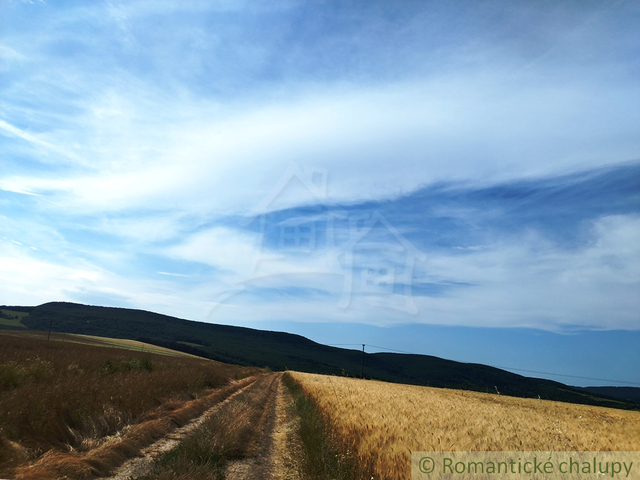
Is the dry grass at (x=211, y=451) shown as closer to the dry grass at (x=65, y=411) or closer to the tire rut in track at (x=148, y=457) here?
the tire rut in track at (x=148, y=457)

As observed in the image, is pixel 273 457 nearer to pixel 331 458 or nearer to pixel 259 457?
pixel 259 457

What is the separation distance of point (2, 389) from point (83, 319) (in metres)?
213

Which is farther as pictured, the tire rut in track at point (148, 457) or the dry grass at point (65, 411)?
the dry grass at point (65, 411)

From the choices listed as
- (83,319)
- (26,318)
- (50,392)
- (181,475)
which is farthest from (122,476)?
(83,319)

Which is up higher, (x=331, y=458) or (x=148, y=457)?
(x=331, y=458)

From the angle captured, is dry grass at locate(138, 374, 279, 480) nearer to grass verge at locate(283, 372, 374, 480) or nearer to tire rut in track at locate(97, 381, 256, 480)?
tire rut in track at locate(97, 381, 256, 480)

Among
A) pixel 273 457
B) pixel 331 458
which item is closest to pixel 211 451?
pixel 273 457

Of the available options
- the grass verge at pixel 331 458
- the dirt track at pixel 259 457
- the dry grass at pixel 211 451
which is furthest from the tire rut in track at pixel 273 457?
the grass verge at pixel 331 458

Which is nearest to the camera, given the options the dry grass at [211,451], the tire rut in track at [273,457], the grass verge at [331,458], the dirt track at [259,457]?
the dry grass at [211,451]

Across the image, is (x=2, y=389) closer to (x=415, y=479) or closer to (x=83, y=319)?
(x=415, y=479)

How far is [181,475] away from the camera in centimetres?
620

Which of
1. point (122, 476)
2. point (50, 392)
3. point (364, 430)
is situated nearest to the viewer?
point (122, 476)

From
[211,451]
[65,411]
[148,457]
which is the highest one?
[65,411]

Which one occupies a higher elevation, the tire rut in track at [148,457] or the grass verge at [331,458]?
the grass verge at [331,458]
